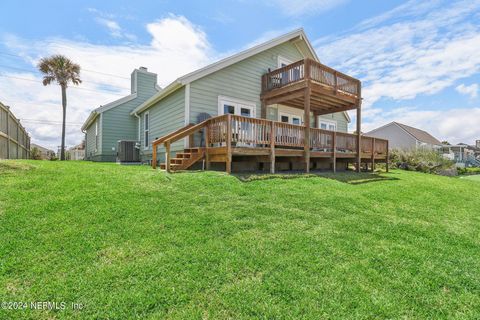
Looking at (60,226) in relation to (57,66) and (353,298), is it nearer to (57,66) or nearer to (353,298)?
(353,298)

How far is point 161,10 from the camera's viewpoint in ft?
36.0

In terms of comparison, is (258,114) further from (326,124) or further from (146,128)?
(146,128)

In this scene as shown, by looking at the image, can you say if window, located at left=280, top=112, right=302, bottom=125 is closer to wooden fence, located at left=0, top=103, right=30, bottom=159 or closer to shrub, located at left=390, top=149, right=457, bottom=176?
shrub, located at left=390, top=149, right=457, bottom=176

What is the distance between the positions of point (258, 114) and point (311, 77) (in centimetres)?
302

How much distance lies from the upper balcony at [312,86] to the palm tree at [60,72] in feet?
53.7

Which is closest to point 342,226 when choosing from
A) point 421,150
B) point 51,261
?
point 51,261

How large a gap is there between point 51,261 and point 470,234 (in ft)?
21.9

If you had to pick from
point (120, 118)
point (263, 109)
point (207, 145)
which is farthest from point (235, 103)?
point (120, 118)

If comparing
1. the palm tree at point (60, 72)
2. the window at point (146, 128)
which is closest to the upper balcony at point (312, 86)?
the window at point (146, 128)

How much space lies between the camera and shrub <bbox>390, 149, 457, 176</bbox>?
1717 centimetres

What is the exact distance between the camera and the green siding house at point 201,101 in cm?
1021

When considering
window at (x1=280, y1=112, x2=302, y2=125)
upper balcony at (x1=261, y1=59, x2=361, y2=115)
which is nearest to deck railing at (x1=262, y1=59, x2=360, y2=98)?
upper balcony at (x1=261, y1=59, x2=361, y2=115)

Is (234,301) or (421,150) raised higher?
(421,150)

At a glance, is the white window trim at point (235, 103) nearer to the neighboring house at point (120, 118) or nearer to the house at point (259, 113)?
the house at point (259, 113)
